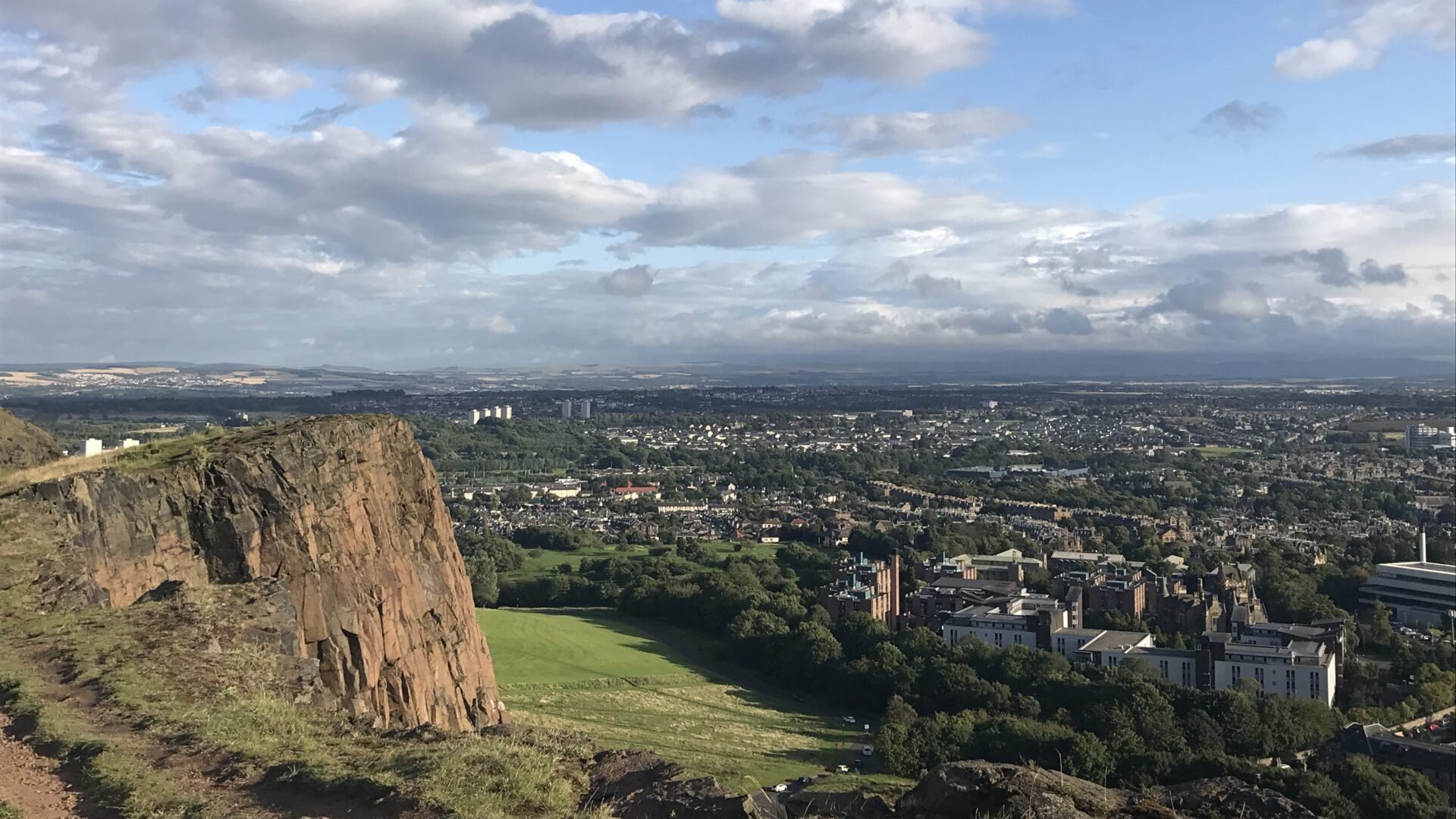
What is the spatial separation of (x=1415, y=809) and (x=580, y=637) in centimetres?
3431

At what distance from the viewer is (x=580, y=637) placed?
5294 cm

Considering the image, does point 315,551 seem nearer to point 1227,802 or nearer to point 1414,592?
point 1227,802

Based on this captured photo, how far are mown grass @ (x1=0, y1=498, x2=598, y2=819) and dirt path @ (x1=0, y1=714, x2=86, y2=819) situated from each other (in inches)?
6.8

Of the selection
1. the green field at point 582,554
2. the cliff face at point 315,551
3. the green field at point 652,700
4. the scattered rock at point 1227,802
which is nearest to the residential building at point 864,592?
the green field at point 652,700

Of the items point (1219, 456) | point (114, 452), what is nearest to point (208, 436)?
point (114, 452)

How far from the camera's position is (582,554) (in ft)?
261

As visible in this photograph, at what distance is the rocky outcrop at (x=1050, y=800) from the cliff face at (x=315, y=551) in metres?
8.81

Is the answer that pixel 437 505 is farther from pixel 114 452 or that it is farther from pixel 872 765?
pixel 872 765

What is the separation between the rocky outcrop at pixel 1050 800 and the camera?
820cm

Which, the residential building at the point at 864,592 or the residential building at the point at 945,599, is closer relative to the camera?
the residential building at the point at 864,592

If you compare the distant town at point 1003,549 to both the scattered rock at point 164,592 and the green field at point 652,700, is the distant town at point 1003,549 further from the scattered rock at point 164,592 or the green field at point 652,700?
the scattered rock at point 164,592

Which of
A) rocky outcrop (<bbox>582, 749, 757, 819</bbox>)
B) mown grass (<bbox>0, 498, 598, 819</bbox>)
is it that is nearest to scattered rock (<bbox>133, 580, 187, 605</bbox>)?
mown grass (<bbox>0, 498, 598, 819</bbox>)

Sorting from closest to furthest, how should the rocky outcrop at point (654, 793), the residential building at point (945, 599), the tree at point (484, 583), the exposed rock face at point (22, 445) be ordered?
the rocky outcrop at point (654, 793) < the exposed rock face at point (22, 445) < the residential building at point (945, 599) < the tree at point (484, 583)

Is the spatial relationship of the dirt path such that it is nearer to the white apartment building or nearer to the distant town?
the distant town
